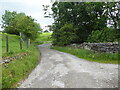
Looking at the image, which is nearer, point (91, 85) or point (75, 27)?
point (91, 85)

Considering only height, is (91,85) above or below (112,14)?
below

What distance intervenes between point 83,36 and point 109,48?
404 inches

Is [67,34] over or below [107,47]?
over

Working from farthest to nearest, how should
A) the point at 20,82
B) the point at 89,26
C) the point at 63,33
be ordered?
the point at 89,26 → the point at 63,33 → the point at 20,82

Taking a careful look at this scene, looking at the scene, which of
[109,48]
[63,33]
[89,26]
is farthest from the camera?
[89,26]

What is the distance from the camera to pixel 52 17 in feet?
82.6

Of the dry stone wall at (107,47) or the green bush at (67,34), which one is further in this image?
the green bush at (67,34)

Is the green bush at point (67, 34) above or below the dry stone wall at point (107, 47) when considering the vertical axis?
above

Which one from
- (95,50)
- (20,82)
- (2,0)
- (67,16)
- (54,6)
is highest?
(54,6)

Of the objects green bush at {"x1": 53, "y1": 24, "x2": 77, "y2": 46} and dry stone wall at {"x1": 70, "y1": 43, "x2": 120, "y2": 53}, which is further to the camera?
green bush at {"x1": 53, "y1": 24, "x2": 77, "y2": 46}

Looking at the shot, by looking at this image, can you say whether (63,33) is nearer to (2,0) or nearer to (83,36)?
(83,36)

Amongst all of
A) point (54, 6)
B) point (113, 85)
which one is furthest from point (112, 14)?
point (54, 6)

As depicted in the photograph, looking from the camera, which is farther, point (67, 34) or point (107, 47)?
point (67, 34)

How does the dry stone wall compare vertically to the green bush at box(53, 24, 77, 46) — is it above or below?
below
